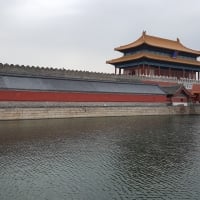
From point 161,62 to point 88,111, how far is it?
23903 mm

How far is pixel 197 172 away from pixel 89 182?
4664mm

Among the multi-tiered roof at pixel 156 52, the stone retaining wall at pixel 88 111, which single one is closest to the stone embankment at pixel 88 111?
the stone retaining wall at pixel 88 111

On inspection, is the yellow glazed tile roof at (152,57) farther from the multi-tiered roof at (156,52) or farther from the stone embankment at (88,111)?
the stone embankment at (88,111)

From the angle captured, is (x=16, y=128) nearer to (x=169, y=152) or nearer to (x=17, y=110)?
(x=17, y=110)

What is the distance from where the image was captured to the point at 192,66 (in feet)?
188

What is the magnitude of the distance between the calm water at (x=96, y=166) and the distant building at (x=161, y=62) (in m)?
30.6

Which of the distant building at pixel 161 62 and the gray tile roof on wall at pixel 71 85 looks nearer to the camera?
the gray tile roof on wall at pixel 71 85

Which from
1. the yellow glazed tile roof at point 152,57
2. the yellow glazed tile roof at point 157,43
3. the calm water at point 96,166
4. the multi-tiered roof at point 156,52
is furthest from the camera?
the yellow glazed tile roof at point 157,43

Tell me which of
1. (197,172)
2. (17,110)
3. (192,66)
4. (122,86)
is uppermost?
(192,66)

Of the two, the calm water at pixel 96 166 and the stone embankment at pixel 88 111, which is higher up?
the stone embankment at pixel 88 111

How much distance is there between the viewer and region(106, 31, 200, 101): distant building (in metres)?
50.8

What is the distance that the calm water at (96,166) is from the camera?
9.56 metres

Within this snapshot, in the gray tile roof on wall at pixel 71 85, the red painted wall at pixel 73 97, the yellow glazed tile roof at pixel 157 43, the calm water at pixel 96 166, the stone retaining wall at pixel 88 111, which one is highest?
the yellow glazed tile roof at pixel 157 43

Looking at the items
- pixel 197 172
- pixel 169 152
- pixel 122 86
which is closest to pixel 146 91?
pixel 122 86
